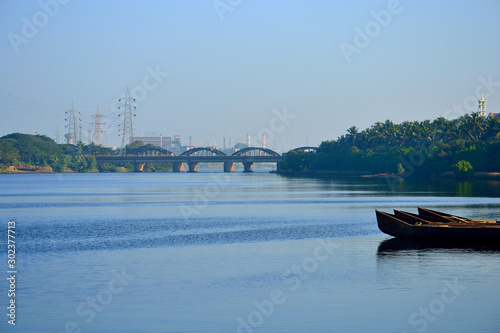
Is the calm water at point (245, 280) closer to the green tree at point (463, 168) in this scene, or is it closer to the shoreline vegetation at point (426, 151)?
the green tree at point (463, 168)

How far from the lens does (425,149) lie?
152 meters

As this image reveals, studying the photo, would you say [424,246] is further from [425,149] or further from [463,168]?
[425,149]

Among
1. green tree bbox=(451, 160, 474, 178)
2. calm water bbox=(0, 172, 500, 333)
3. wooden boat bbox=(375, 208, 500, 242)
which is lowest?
calm water bbox=(0, 172, 500, 333)

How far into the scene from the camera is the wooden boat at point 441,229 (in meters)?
35.8

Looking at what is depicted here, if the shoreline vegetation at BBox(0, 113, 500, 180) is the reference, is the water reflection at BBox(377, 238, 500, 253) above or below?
below

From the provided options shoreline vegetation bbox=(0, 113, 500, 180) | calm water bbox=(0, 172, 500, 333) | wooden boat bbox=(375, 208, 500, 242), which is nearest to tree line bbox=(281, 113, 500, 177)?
shoreline vegetation bbox=(0, 113, 500, 180)

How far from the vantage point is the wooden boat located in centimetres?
3575

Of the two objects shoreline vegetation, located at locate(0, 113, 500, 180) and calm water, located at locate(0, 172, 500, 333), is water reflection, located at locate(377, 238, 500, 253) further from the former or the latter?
shoreline vegetation, located at locate(0, 113, 500, 180)

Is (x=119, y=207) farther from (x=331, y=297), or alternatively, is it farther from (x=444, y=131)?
(x=444, y=131)

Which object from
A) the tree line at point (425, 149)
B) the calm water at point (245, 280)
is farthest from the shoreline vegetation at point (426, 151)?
the calm water at point (245, 280)

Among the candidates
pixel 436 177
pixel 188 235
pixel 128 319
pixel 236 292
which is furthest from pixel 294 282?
pixel 436 177

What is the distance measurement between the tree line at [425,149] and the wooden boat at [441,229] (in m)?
89.7

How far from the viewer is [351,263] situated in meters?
30.9

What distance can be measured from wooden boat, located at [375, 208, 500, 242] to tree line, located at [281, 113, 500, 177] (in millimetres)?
89700
